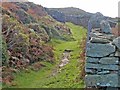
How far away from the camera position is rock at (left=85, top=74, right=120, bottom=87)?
44.0ft

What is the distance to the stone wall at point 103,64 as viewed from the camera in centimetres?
1348

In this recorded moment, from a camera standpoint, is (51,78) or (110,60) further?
(51,78)

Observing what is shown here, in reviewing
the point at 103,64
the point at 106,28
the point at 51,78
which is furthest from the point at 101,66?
the point at 51,78

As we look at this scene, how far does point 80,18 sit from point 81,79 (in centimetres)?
3701

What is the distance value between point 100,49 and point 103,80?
133cm

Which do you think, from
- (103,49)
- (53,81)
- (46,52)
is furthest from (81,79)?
(46,52)

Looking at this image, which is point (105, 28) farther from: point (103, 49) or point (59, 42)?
point (59, 42)

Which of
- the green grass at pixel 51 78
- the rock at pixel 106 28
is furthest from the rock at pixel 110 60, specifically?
the rock at pixel 106 28

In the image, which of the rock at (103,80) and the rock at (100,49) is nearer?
Result: the rock at (103,80)

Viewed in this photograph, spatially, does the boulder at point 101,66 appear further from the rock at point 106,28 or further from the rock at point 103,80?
the rock at point 106,28

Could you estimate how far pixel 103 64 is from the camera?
13734 millimetres

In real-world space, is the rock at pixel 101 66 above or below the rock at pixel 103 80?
above

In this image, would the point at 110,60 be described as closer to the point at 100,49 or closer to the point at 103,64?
the point at 103,64

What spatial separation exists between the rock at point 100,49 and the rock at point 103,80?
3.10 feet
